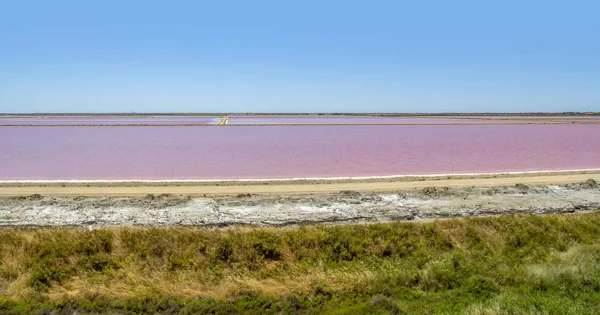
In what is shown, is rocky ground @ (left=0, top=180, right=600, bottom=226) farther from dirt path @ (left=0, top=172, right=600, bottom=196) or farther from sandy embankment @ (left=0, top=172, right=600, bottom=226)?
dirt path @ (left=0, top=172, right=600, bottom=196)

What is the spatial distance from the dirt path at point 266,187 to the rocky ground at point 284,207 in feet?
2.06

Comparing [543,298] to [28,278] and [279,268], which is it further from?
[28,278]

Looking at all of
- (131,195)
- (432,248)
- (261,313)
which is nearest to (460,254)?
(432,248)

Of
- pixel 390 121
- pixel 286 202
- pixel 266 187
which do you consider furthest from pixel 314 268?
pixel 390 121

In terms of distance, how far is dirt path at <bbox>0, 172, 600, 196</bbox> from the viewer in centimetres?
1059

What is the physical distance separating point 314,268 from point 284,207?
317cm

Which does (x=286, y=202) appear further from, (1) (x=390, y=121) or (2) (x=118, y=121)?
(2) (x=118, y=121)

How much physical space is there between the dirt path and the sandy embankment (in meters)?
0.02

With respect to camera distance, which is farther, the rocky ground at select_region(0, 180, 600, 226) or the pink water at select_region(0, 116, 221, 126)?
the pink water at select_region(0, 116, 221, 126)

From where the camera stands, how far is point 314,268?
20.0ft

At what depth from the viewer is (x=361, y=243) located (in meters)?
6.81

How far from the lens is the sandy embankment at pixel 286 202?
8445mm

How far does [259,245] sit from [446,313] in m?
3.06

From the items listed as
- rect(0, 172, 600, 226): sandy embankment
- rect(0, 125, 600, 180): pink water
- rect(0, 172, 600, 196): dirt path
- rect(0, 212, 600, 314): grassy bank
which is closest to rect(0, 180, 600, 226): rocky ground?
rect(0, 172, 600, 226): sandy embankment
